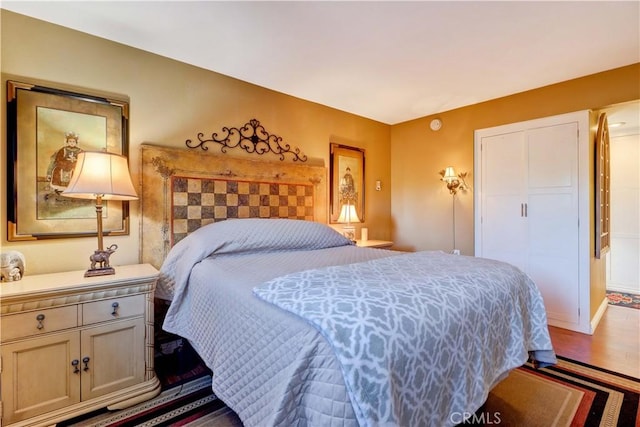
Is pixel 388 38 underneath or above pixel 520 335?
above

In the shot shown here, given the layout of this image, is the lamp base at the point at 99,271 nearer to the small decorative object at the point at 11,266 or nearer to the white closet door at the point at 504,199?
the small decorative object at the point at 11,266

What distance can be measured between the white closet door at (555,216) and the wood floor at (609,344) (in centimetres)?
25

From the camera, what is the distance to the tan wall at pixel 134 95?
194 cm

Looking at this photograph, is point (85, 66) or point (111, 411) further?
point (85, 66)

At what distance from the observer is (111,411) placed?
1.75 m

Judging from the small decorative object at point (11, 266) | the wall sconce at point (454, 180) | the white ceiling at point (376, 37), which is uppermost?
the white ceiling at point (376, 37)

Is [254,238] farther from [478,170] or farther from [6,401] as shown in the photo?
[478,170]

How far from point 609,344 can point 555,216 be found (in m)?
1.19

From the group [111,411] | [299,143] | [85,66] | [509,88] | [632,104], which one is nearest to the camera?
[111,411]

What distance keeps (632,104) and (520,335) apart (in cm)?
270

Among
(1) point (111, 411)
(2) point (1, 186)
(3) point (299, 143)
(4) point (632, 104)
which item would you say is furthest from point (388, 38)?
(1) point (111, 411)

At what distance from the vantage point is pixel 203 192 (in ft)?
8.52

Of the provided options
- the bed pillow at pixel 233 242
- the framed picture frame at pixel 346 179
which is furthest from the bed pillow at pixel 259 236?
the framed picture frame at pixel 346 179

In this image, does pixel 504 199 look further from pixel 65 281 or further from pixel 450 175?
pixel 65 281
